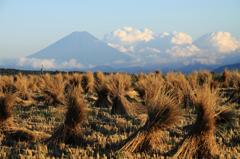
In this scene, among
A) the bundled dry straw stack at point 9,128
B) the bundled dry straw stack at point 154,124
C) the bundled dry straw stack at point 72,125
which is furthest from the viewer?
the bundled dry straw stack at point 9,128

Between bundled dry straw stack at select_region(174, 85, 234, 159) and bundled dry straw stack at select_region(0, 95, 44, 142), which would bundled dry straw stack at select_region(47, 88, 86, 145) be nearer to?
bundled dry straw stack at select_region(0, 95, 44, 142)

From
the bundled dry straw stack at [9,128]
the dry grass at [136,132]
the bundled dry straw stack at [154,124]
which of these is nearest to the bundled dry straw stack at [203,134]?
the dry grass at [136,132]

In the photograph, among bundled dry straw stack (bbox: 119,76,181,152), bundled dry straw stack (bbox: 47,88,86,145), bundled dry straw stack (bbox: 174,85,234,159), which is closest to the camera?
bundled dry straw stack (bbox: 174,85,234,159)

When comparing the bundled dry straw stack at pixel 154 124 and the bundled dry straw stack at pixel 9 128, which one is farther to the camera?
the bundled dry straw stack at pixel 9 128

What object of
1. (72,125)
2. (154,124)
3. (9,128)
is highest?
(154,124)

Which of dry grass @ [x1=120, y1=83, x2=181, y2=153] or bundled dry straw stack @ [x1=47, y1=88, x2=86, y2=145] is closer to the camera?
dry grass @ [x1=120, y1=83, x2=181, y2=153]

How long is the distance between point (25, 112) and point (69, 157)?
753 cm

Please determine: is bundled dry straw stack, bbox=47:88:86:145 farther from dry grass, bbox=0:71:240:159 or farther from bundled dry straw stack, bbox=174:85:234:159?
bundled dry straw stack, bbox=174:85:234:159

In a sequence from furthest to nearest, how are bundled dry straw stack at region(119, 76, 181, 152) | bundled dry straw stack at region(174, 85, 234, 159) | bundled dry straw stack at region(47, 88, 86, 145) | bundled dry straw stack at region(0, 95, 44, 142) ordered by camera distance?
bundled dry straw stack at region(0, 95, 44, 142) → bundled dry straw stack at region(47, 88, 86, 145) → bundled dry straw stack at region(119, 76, 181, 152) → bundled dry straw stack at region(174, 85, 234, 159)

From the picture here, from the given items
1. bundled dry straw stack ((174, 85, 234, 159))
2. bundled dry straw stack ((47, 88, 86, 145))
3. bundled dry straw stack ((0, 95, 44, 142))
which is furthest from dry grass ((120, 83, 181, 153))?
bundled dry straw stack ((0, 95, 44, 142))

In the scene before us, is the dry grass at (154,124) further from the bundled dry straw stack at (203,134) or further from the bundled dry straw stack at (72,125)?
the bundled dry straw stack at (72,125)

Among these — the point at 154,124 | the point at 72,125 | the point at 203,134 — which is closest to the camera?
the point at 203,134

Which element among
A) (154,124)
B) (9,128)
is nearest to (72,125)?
(9,128)

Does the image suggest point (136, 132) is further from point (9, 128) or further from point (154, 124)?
point (9, 128)
